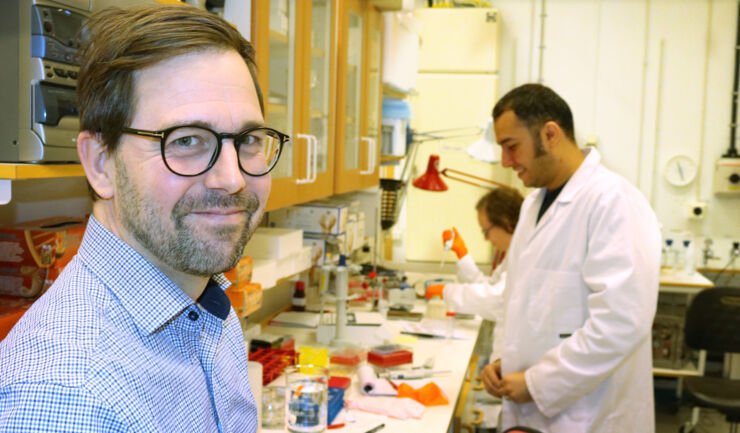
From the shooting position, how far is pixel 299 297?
3160 mm

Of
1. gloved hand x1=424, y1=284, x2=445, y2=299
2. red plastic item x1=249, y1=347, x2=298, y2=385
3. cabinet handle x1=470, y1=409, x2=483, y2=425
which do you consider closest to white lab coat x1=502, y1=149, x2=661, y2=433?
cabinet handle x1=470, y1=409, x2=483, y2=425

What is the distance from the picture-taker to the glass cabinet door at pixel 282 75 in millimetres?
2090

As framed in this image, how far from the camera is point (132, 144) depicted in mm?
888

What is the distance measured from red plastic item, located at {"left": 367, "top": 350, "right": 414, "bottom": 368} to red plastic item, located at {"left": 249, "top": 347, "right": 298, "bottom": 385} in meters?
0.29

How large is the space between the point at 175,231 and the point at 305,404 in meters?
0.94

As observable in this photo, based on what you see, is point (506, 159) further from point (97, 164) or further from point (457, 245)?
point (97, 164)

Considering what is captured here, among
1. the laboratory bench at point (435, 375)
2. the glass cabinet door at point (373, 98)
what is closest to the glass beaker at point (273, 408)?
the laboratory bench at point (435, 375)

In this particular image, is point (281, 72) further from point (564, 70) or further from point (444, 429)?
point (564, 70)

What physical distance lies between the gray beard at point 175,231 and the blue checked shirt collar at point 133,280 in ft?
0.09

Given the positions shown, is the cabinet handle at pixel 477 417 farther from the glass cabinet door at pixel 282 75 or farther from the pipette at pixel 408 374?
the glass cabinet door at pixel 282 75

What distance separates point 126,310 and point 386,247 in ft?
13.0

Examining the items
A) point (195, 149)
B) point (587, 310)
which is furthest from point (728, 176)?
point (195, 149)

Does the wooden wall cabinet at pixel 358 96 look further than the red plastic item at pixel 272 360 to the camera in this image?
Yes

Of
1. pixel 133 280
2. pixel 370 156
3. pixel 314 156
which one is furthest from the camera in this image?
pixel 370 156
